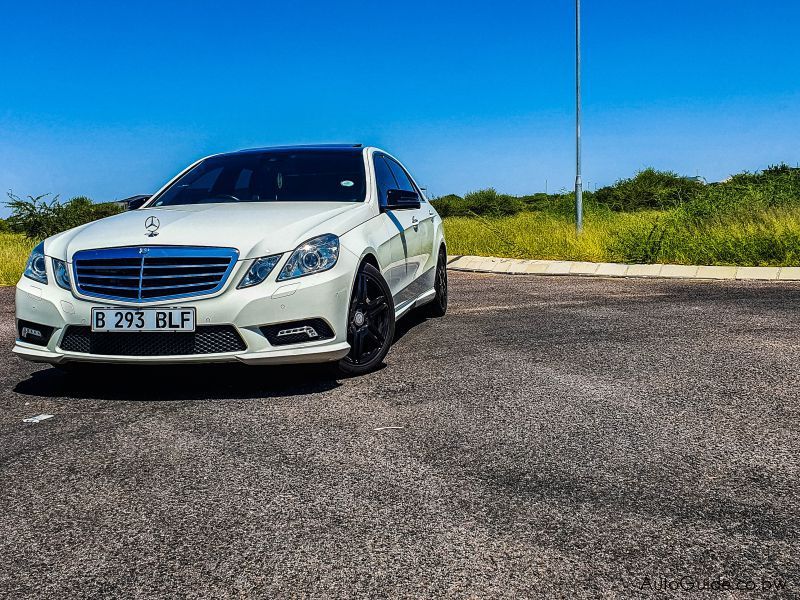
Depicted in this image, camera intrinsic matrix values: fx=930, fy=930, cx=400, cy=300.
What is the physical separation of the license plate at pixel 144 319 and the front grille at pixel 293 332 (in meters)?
0.45

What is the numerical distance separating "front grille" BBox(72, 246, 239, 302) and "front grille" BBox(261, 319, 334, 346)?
39 cm

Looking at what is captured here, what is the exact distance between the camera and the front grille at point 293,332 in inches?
210

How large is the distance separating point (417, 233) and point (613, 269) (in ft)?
21.6

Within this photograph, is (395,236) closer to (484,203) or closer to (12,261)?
(12,261)

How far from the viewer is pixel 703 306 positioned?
9.44 metres

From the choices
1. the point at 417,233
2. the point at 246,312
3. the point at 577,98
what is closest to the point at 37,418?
the point at 246,312

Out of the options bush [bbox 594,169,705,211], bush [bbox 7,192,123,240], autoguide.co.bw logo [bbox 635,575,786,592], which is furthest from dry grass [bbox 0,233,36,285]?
bush [bbox 594,169,705,211]

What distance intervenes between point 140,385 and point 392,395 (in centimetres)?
169

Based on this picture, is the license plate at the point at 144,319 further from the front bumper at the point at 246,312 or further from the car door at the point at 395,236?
the car door at the point at 395,236

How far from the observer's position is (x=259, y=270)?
5367mm

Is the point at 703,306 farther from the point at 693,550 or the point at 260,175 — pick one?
the point at 693,550

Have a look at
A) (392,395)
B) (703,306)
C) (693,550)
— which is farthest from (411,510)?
(703,306)

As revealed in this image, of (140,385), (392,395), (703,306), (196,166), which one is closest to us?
(392,395)

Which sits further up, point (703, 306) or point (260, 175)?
point (260, 175)
